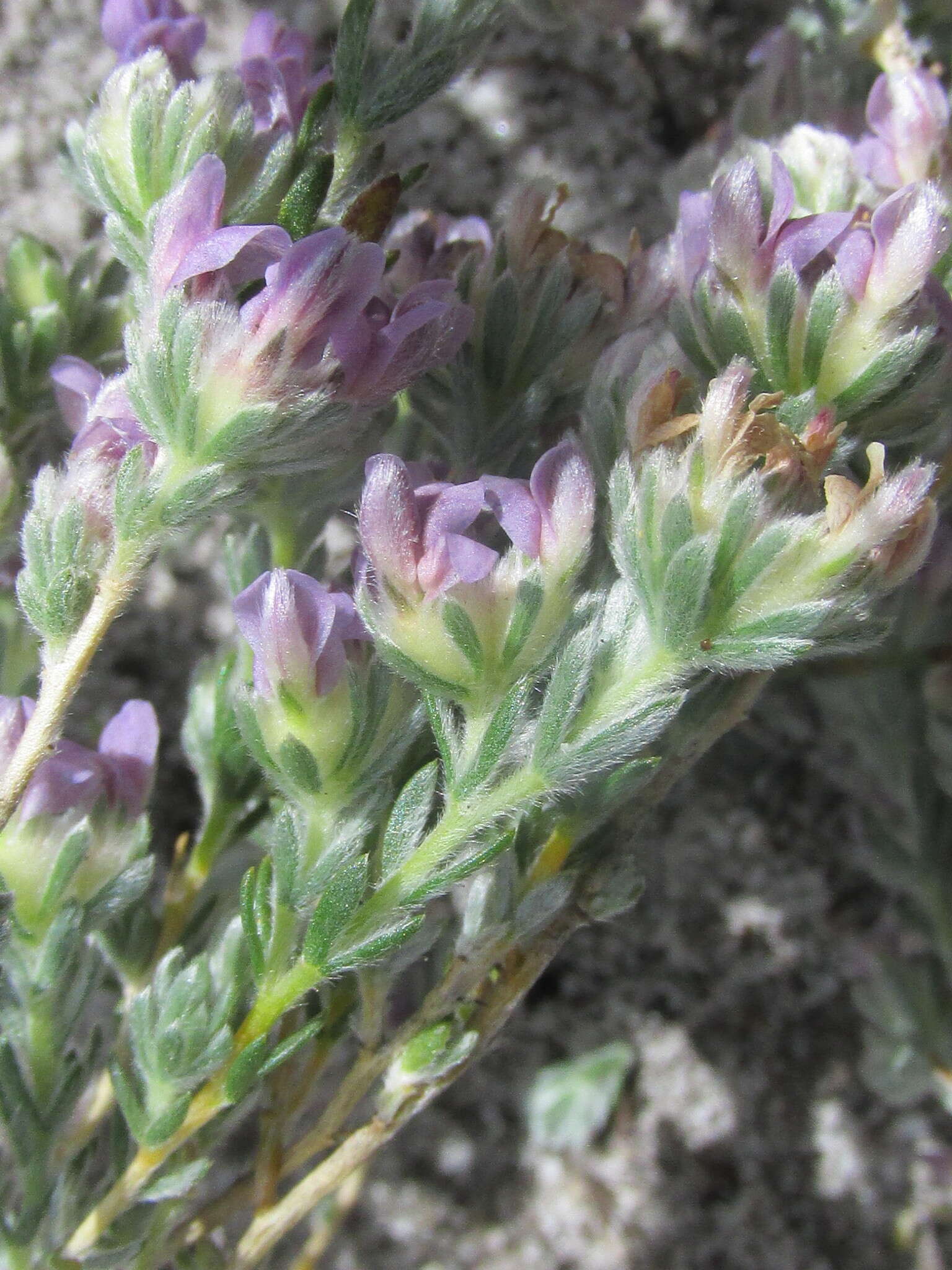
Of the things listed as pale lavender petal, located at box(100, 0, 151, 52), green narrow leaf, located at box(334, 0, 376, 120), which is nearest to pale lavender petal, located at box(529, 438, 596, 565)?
green narrow leaf, located at box(334, 0, 376, 120)

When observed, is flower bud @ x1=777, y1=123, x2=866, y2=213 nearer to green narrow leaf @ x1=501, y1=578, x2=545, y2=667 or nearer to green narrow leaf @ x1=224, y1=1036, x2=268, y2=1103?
green narrow leaf @ x1=501, y1=578, x2=545, y2=667

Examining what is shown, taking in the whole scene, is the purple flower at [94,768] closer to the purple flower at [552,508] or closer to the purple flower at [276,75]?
the purple flower at [552,508]

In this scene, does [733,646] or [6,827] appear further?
[6,827]

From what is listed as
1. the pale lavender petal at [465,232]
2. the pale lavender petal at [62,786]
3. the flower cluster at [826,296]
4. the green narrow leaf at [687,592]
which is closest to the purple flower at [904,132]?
the flower cluster at [826,296]

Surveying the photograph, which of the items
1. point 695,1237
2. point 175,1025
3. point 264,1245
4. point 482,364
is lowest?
point 695,1237

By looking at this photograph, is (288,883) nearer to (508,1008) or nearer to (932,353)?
(508,1008)

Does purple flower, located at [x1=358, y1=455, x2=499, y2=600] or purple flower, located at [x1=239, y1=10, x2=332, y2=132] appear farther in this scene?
purple flower, located at [x1=239, y1=10, x2=332, y2=132]

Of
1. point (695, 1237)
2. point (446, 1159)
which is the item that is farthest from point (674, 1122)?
point (446, 1159)
